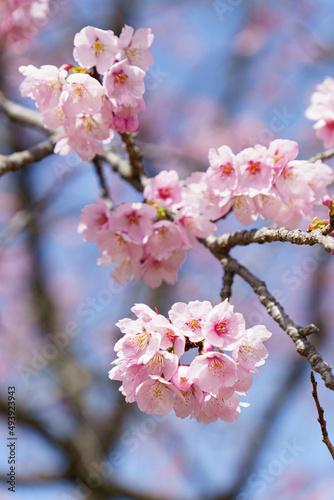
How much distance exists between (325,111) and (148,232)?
103 cm

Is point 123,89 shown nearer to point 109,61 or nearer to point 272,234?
point 109,61

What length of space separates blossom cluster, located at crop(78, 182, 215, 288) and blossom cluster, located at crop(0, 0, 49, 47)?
81.6 inches

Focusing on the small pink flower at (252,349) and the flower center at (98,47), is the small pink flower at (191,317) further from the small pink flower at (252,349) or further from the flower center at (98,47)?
the flower center at (98,47)

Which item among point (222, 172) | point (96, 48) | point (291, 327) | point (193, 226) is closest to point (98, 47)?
point (96, 48)

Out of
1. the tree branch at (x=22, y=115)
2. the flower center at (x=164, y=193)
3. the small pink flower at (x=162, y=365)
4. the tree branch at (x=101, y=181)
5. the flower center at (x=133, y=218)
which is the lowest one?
the small pink flower at (x=162, y=365)

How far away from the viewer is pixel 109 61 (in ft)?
4.60

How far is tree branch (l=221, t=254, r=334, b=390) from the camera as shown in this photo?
0.94m

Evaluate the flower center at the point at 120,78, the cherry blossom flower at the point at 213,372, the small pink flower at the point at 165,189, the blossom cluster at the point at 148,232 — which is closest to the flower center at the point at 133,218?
the blossom cluster at the point at 148,232

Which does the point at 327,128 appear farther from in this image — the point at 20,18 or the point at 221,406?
the point at 20,18

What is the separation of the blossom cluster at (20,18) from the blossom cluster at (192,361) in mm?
2747

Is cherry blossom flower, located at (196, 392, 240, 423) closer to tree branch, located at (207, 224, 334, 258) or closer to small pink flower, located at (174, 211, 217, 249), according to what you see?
tree branch, located at (207, 224, 334, 258)

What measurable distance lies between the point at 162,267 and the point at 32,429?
229cm

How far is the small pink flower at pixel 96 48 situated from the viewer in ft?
4.55

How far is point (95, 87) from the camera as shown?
1.38m
